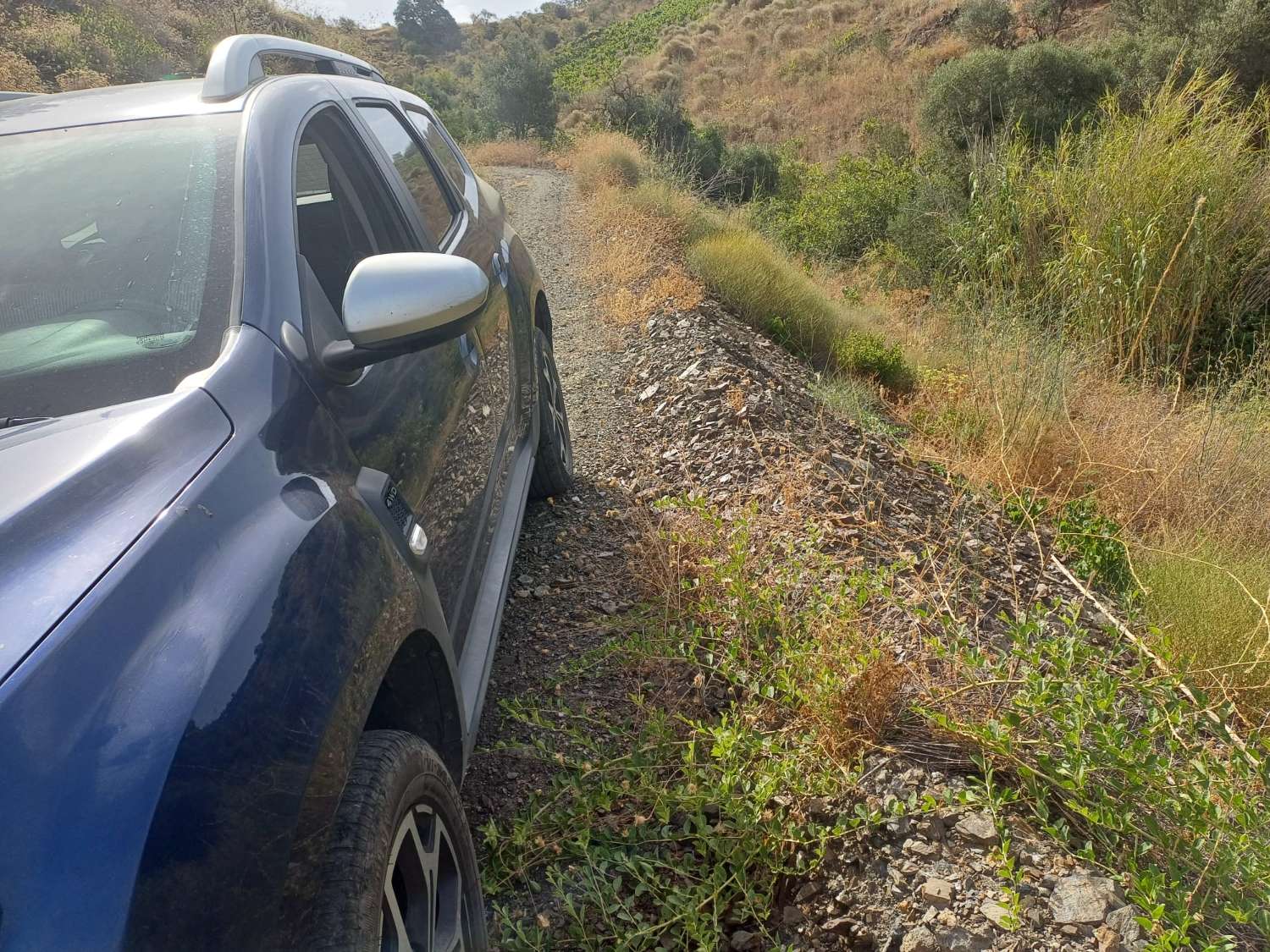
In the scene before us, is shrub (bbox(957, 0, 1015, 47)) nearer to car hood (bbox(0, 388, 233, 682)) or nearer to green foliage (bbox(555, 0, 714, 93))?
green foliage (bbox(555, 0, 714, 93))

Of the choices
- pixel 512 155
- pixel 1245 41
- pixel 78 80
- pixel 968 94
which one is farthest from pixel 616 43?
pixel 78 80

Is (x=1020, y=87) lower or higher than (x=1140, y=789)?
higher

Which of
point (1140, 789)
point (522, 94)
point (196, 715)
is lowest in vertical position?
point (1140, 789)

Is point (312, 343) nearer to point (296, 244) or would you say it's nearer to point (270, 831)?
point (296, 244)

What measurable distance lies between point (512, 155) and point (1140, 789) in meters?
18.9

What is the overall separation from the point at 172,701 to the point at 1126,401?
5680mm

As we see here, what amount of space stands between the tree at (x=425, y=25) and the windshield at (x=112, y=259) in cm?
5925

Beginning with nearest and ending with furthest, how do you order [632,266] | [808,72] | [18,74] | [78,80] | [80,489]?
[80,489] < [632,266] < [18,74] < [78,80] < [808,72]

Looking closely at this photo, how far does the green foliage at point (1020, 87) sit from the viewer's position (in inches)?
644

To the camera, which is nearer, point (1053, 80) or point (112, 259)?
point (112, 259)

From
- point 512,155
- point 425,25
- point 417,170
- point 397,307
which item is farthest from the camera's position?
point 425,25

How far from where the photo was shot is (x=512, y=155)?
1852cm

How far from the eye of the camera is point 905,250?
1277cm

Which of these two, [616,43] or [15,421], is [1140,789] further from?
[616,43]
